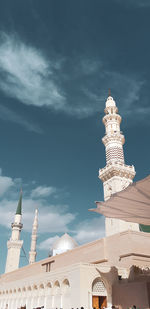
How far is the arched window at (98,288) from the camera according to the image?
17216 millimetres

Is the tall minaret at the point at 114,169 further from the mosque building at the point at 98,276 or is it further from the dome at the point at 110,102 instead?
the dome at the point at 110,102

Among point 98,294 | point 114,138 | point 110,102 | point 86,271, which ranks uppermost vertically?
point 110,102

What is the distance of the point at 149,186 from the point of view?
11.8 metres

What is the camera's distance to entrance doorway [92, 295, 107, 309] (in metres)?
16.8

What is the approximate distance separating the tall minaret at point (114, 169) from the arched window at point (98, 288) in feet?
32.4

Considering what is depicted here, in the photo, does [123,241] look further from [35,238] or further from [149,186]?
[35,238]

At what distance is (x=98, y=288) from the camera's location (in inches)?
687

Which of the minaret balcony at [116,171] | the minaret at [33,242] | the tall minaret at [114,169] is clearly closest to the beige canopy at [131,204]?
the tall minaret at [114,169]

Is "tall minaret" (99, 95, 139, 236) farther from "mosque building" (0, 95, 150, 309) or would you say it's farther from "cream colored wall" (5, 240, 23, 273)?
"cream colored wall" (5, 240, 23, 273)

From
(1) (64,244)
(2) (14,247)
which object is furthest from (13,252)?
(1) (64,244)

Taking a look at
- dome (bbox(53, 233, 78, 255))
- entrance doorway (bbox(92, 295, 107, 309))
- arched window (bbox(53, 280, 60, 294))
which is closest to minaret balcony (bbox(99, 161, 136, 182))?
dome (bbox(53, 233, 78, 255))

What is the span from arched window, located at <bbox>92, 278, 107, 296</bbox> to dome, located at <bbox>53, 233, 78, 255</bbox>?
19599mm

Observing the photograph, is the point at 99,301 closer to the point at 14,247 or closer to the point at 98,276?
the point at 98,276

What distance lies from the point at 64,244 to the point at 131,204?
2569cm
